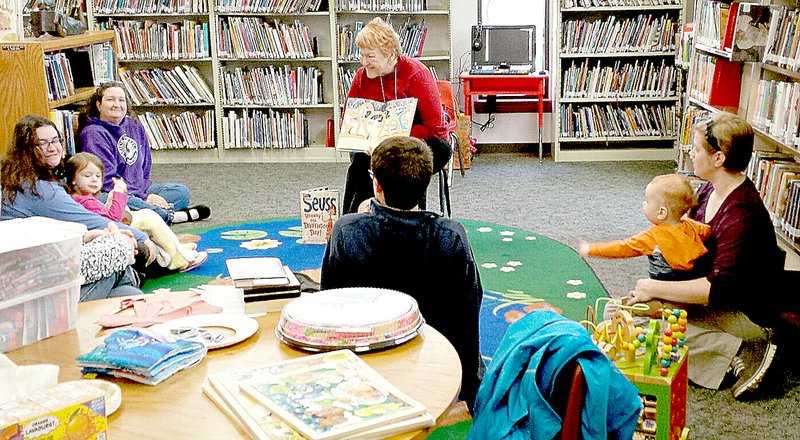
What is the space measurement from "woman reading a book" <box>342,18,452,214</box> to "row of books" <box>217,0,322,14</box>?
124 inches

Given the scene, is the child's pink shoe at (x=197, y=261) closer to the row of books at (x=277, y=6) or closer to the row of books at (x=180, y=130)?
the row of books at (x=180, y=130)

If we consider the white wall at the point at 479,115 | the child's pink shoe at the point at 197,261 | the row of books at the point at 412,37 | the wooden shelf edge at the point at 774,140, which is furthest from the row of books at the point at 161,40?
the wooden shelf edge at the point at 774,140

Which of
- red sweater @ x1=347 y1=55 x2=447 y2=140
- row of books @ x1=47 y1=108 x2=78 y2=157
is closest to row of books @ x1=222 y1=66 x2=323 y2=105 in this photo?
row of books @ x1=47 y1=108 x2=78 y2=157

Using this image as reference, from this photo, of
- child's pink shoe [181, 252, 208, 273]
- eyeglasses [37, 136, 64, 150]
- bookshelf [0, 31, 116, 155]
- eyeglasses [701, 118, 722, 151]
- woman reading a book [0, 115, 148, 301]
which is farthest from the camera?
child's pink shoe [181, 252, 208, 273]

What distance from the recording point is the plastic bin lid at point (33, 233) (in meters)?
1.75

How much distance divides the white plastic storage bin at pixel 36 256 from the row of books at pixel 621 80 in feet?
19.5

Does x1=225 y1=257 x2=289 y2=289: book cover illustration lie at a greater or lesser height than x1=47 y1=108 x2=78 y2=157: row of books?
greater

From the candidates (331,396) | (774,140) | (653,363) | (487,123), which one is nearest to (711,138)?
(653,363)

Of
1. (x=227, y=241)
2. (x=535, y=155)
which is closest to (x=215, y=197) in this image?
(x=227, y=241)

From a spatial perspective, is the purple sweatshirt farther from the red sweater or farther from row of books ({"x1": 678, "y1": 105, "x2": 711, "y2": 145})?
row of books ({"x1": 678, "y1": 105, "x2": 711, "y2": 145})

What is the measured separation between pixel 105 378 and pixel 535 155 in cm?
652

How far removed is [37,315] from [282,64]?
613 centimetres

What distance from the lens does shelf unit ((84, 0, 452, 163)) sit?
7461 mm

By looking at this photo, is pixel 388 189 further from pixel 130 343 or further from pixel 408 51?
pixel 408 51
